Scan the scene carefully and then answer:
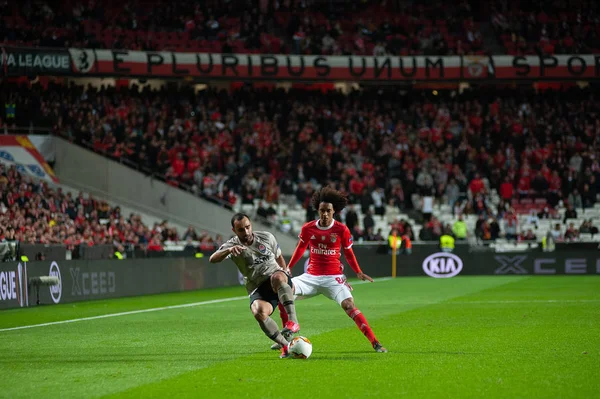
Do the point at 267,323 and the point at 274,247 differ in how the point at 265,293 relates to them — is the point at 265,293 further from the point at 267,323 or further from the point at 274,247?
the point at 274,247

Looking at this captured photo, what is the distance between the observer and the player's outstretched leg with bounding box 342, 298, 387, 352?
37.9 feet

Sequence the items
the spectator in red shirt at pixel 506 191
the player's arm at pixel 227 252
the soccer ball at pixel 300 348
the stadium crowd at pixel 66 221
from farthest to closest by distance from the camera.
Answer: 1. the spectator in red shirt at pixel 506 191
2. the stadium crowd at pixel 66 221
3. the soccer ball at pixel 300 348
4. the player's arm at pixel 227 252

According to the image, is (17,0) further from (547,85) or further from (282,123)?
(547,85)

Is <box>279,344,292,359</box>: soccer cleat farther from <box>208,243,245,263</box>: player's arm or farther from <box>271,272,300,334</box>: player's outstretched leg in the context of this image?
<box>208,243,245,263</box>: player's arm

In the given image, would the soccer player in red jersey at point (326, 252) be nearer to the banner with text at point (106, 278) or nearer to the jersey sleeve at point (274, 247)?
the jersey sleeve at point (274, 247)

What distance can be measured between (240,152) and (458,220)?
398 inches

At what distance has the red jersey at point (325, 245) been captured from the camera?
39.9ft

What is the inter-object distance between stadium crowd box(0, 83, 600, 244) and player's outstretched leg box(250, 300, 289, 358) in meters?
27.2

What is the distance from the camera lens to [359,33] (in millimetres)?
50531

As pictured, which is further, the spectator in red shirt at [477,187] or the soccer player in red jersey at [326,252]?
the spectator in red shirt at [477,187]

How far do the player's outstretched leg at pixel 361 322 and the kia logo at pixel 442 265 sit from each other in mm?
26236

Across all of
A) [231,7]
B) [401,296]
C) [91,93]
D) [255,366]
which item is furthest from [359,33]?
[255,366]

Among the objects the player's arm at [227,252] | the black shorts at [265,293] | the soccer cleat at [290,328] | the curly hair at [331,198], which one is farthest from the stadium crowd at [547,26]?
the player's arm at [227,252]

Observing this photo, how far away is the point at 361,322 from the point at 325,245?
1.16m
